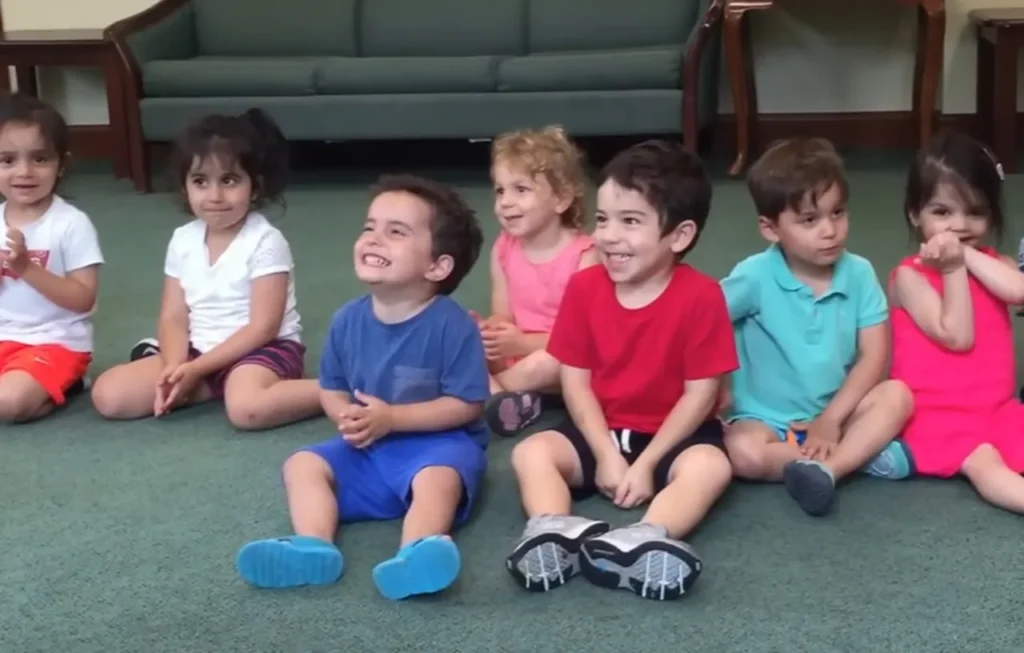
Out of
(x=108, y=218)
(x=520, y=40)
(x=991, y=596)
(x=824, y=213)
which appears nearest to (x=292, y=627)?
(x=991, y=596)

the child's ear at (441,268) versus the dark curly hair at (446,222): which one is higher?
the dark curly hair at (446,222)

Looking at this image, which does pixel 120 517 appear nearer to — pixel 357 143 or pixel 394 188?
pixel 394 188

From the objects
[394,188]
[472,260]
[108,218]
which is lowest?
[108,218]

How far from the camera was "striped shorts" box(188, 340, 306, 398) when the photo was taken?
6.92 ft

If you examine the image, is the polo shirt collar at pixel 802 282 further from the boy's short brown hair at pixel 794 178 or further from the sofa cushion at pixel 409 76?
the sofa cushion at pixel 409 76

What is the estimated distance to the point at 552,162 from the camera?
6.88ft

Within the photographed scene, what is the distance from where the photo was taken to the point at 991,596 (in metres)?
1.38

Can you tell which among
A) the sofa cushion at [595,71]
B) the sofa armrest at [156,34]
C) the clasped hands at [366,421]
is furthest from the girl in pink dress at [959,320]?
the sofa armrest at [156,34]

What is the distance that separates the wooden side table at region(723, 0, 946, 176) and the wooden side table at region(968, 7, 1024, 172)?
0.21m

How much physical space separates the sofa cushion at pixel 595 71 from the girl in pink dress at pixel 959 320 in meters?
2.33

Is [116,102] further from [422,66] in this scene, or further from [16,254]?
[16,254]

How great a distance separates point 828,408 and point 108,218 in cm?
282

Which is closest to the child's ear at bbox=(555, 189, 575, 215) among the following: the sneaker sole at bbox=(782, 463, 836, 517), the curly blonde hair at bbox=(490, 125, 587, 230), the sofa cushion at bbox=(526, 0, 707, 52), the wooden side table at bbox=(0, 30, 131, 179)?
the curly blonde hair at bbox=(490, 125, 587, 230)

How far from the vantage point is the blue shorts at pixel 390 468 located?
1.61 m
